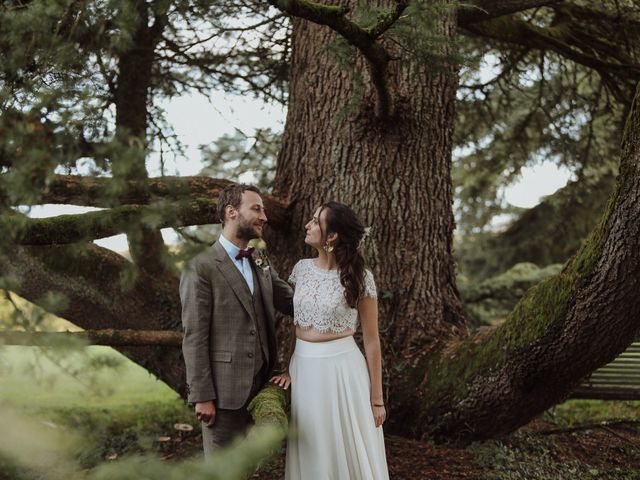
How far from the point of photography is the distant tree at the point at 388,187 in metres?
3.77

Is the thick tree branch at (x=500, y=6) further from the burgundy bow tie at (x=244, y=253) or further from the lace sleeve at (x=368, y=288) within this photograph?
the burgundy bow tie at (x=244, y=253)

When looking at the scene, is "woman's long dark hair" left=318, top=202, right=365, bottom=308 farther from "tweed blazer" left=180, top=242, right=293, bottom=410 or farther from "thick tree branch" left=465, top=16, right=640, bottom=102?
"thick tree branch" left=465, top=16, right=640, bottom=102

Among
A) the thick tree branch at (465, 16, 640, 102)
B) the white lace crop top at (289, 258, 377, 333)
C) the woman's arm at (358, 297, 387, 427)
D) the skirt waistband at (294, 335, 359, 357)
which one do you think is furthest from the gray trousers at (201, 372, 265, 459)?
the thick tree branch at (465, 16, 640, 102)

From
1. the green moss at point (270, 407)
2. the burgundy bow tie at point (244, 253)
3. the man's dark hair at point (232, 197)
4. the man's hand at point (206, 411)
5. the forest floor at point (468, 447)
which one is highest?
the man's dark hair at point (232, 197)

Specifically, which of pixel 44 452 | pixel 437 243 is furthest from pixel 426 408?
pixel 44 452

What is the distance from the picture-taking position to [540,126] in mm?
8742

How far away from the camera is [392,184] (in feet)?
17.5

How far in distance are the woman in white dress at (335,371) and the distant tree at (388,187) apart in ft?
2.76

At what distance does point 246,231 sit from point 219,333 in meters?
0.58

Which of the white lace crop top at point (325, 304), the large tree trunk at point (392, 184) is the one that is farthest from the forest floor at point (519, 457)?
the white lace crop top at point (325, 304)

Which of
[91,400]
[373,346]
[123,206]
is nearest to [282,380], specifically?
[373,346]

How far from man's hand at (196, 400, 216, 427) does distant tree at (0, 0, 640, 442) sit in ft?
3.32

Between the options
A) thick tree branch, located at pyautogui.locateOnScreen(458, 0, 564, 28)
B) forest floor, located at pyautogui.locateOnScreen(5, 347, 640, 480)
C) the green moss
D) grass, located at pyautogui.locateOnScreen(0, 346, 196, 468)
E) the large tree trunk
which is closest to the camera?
grass, located at pyautogui.locateOnScreen(0, 346, 196, 468)

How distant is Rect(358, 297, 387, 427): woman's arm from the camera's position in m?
4.04
